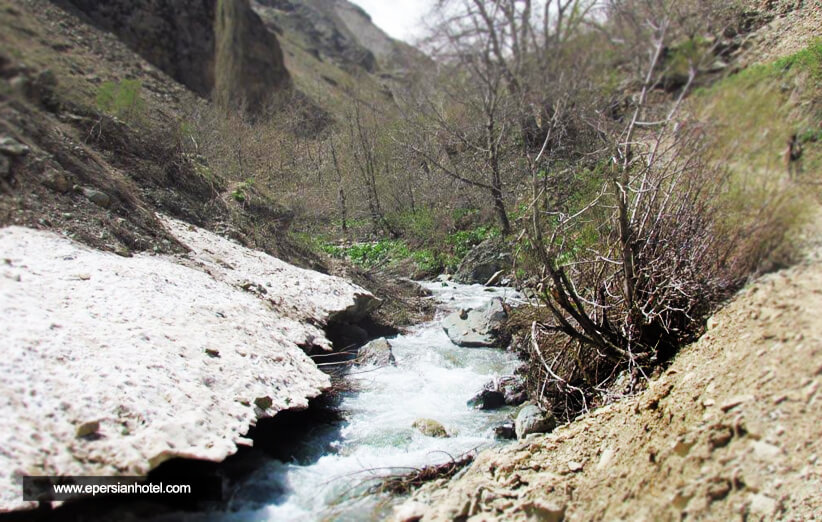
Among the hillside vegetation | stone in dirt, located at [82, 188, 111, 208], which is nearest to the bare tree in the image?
the hillside vegetation

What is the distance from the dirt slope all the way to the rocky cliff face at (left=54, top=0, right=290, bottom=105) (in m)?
25.0

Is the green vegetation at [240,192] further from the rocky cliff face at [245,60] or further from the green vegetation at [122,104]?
the rocky cliff face at [245,60]

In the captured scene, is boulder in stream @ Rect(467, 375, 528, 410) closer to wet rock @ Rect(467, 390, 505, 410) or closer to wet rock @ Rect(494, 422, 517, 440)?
wet rock @ Rect(467, 390, 505, 410)

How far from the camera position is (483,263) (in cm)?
1088

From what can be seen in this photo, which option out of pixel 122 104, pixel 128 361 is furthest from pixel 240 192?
pixel 128 361

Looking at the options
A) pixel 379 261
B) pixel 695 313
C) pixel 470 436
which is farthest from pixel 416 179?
pixel 695 313

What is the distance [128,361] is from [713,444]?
335 centimetres

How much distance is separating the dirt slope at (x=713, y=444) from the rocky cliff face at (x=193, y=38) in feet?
82.1

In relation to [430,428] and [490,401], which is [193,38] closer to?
[490,401]

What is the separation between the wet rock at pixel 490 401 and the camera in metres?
5.26

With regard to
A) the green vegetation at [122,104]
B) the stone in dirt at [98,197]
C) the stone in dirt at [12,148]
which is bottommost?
the stone in dirt at [98,197]

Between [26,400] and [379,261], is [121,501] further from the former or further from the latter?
[379,261]

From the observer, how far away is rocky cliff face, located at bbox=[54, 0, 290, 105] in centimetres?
2344

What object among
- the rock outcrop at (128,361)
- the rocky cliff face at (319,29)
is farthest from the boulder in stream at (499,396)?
the rocky cliff face at (319,29)
